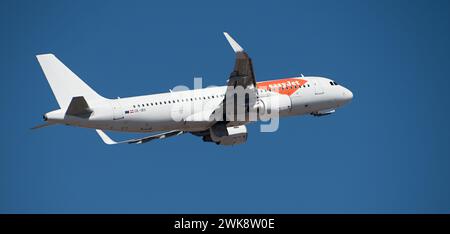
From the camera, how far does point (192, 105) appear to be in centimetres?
A: 6066

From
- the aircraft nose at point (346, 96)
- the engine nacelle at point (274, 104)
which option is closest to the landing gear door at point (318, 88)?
the aircraft nose at point (346, 96)

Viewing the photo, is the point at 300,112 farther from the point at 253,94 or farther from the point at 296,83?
the point at 253,94

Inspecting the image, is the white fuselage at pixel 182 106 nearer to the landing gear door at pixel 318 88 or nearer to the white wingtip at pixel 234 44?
the landing gear door at pixel 318 88

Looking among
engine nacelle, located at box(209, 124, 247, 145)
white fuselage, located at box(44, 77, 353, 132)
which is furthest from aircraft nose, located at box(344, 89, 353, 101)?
engine nacelle, located at box(209, 124, 247, 145)

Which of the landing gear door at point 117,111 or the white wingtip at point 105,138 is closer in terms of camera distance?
the landing gear door at point 117,111

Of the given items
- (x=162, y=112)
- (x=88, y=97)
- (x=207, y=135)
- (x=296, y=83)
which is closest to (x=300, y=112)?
(x=296, y=83)

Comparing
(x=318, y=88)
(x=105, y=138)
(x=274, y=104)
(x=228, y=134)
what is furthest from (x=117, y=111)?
(x=318, y=88)

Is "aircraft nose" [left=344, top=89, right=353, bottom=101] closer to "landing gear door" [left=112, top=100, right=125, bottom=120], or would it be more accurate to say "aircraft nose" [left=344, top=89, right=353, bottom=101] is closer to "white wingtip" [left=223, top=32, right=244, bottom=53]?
"white wingtip" [left=223, top=32, right=244, bottom=53]

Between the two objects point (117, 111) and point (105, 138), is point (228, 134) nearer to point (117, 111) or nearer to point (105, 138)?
point (117, 111)

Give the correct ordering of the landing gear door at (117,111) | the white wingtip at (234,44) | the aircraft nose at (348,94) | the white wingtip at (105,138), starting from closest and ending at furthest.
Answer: the white wingtip at (234,44) < the landing gear door at (117,111) < the white wingtip at (105,138) < the aircraft nose at (348,94)

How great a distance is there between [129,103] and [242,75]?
777cm

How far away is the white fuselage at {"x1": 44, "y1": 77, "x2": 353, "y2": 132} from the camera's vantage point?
5756cm

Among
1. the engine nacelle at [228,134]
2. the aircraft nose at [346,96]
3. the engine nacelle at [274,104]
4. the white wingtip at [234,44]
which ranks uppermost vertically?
the aircraft nose at [346,96]

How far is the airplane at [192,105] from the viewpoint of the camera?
56.9 m
